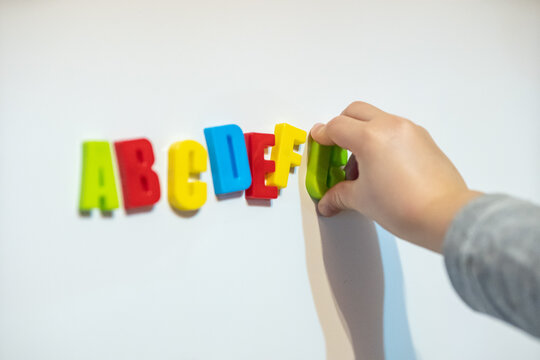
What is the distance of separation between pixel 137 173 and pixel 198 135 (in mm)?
97

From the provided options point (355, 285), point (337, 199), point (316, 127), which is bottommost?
point (355, 285)

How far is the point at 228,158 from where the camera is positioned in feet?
2.06

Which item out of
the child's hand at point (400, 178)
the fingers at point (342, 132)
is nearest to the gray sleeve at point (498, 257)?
the child's hand at point (400, 178)

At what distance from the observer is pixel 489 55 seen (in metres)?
0.92

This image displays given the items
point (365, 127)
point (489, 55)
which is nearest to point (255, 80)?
point (365, 127)

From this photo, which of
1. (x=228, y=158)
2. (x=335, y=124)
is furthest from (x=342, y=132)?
(x=228, y=158)

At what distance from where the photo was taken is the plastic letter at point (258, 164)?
65 cm

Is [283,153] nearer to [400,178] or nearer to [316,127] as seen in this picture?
[316,127]

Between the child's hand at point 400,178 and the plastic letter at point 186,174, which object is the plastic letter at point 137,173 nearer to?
the plastic letter at point 186,174

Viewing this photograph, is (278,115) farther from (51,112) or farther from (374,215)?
(51,112)

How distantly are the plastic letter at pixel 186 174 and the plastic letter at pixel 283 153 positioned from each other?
106 mm

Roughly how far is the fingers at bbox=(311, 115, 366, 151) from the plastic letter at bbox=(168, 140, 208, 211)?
0.17 metres

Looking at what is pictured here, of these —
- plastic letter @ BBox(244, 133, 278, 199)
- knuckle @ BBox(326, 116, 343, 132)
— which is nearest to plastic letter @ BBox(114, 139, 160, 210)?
plastic letter @ BBox(244, 133, 278, 199)

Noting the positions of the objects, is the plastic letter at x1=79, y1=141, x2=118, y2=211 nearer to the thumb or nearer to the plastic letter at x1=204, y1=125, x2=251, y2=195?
the plastic letter at x1=204, y1=125, x2=251, y2=195
